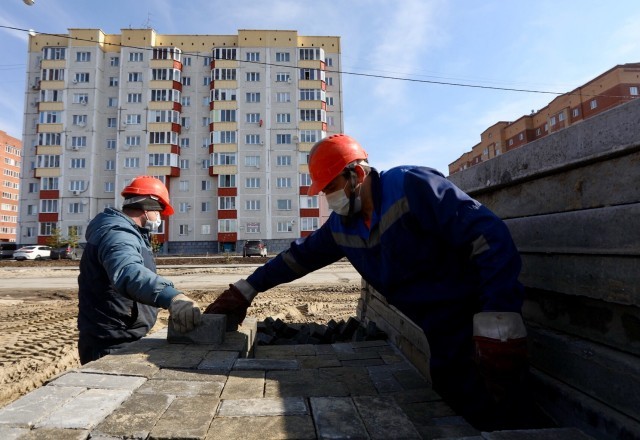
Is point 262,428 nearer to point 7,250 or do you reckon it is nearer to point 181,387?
point 181,387

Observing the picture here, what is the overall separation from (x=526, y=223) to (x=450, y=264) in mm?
618

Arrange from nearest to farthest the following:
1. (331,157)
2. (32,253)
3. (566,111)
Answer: (331,157) < (32,253) < (566,111)

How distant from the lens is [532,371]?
2.19 m

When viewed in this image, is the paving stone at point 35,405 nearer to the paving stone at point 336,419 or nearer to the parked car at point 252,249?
the paving stone at point 336,419

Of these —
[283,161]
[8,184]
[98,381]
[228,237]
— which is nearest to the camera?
[98,381]

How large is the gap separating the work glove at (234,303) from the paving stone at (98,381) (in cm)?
116

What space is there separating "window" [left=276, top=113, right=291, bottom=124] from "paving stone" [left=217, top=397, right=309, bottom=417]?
4330 centimetres

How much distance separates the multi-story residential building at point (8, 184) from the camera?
75.1 metres

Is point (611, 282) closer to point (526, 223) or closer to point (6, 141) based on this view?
point (526, 223)

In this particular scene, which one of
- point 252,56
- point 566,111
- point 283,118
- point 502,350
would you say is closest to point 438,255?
point 502,350

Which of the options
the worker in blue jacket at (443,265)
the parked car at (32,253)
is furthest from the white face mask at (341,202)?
the parked car at (32,253)

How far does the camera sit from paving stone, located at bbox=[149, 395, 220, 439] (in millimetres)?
1536

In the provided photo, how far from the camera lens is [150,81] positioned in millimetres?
42906

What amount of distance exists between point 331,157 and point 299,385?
4.69 feet
